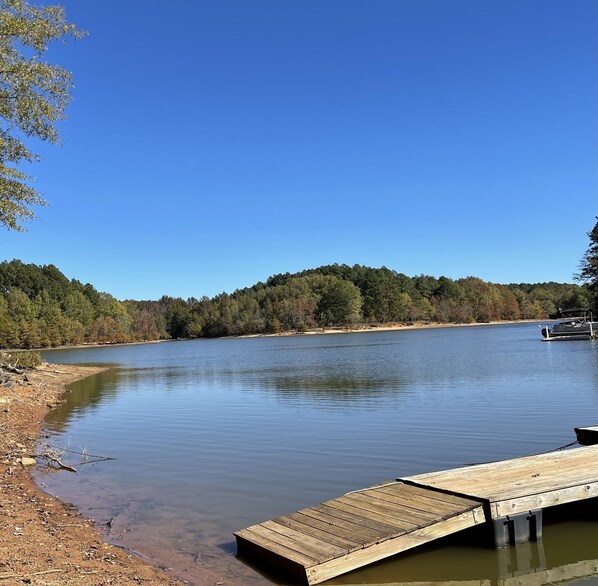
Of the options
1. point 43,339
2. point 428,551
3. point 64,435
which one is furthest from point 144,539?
point 43,339

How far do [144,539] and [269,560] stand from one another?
2.48 metres

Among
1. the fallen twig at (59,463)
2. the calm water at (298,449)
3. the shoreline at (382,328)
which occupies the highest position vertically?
the shoreline at (382,328)

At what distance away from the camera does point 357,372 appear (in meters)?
35.9

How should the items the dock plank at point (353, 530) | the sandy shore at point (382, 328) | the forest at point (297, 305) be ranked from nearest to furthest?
the dock plank at point (353, 530)
the forest at point (297, 305)
the sandy shore at point (382, 328)

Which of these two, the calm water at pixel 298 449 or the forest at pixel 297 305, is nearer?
the calm water at pixel 298 449

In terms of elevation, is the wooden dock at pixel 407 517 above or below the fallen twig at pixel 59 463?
above

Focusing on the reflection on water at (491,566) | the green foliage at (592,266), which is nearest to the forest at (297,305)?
the green foliage at (592,266)

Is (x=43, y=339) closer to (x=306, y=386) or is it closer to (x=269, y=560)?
(x=306, y=386)

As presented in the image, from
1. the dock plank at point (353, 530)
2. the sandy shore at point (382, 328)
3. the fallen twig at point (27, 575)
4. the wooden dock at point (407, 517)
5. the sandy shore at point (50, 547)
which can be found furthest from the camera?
the sandy shore at point (382, 328)

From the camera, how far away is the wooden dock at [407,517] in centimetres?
684

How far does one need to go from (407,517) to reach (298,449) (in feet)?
23.8

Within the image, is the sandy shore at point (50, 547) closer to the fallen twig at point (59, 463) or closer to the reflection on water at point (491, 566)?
the fallen twig at point (59, 463)

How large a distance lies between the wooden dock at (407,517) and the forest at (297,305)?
421 feet

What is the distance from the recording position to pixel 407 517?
7.52 meters
